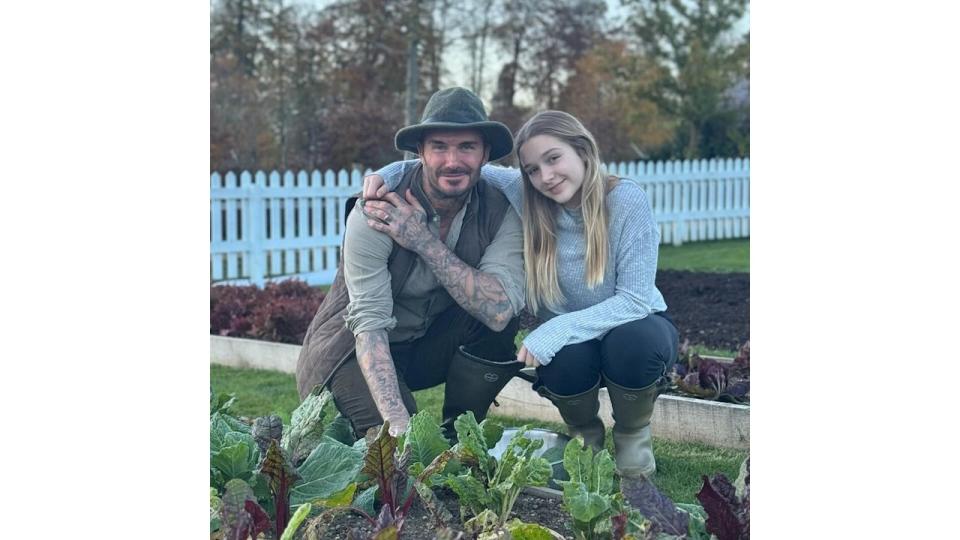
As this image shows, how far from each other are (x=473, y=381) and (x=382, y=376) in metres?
0.39

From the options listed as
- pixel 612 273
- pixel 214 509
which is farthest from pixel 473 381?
pixel 214 509

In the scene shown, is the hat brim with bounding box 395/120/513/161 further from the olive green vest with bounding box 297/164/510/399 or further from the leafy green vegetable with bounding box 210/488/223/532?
the leafy green vegetable with bounding box 210/488/223/532

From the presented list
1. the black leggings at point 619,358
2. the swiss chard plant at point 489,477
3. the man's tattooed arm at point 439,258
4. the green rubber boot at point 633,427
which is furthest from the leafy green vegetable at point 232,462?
the green rubber boot at point 633,427

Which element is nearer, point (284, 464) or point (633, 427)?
point (284, 464)

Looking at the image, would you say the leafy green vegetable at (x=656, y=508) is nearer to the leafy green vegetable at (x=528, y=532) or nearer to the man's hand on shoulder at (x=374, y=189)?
the leafy green vegetable at (x=528, y=532)

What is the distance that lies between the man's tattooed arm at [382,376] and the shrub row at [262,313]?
284 cm

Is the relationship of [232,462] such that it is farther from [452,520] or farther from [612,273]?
[612,273]

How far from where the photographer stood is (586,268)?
10.5 ft
